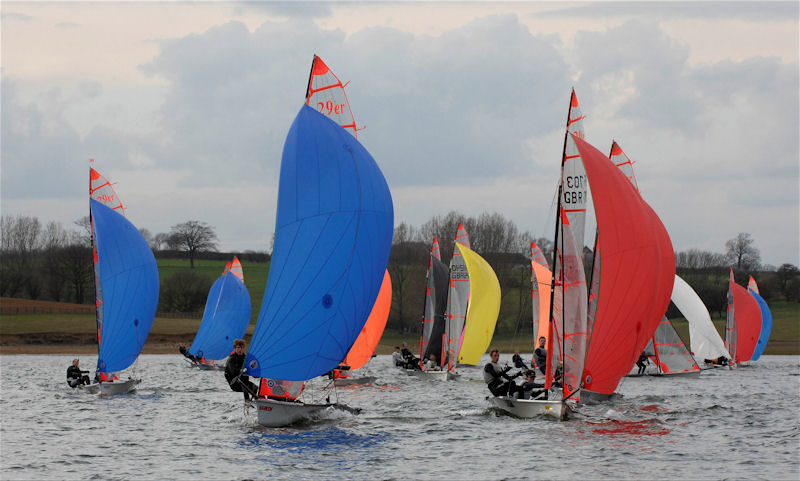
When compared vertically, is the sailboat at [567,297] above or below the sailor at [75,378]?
above

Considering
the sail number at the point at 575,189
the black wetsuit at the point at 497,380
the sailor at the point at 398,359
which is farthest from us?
the sailor at the point at 398,359

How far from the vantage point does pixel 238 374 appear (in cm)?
1939

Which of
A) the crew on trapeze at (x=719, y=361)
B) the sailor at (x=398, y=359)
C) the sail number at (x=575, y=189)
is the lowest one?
the sailor at (x=398, y=359)

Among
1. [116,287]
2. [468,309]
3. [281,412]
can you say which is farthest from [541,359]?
[116,287]

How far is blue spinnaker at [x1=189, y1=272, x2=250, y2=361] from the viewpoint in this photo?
46.4 metres

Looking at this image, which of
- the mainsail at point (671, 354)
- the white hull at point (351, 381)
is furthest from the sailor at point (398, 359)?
the mainsail at point (671, 354)

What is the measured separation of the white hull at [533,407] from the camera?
19.8 metres

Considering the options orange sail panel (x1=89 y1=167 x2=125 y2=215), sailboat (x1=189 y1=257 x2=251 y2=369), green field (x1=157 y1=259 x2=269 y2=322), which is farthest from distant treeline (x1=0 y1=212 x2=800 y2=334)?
orange sail panel (x1=89 y1=167 x2=125 y2=215)

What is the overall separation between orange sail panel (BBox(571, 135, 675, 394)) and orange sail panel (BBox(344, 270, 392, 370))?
1126 cm

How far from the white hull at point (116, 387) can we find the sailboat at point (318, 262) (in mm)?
11127

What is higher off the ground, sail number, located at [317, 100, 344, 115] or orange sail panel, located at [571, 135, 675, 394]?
sail number, located at [317, 100, 344, 115]

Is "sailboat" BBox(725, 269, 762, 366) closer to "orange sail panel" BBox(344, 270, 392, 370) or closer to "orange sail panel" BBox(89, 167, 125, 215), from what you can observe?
"orange sail panel" BBox(344, 270, 392, 370)

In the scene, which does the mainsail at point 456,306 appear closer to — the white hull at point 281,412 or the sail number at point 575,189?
the sail number at point 575,189

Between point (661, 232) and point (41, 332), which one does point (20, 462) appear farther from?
point (41, 332)
